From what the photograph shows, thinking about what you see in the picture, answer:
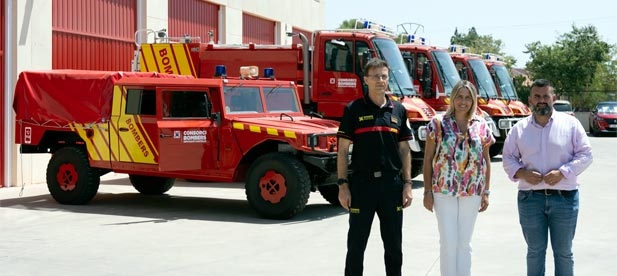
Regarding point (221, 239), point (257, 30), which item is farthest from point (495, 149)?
point (221, 239)

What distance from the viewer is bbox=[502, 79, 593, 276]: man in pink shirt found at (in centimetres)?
613

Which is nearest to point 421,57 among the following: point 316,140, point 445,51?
point 445,51

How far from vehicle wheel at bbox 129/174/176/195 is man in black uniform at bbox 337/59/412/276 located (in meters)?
8.65

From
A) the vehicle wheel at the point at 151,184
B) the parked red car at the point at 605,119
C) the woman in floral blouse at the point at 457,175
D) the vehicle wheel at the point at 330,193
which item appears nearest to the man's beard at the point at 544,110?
the woman in floral blouse at the point at 457,175

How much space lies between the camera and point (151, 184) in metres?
14.6

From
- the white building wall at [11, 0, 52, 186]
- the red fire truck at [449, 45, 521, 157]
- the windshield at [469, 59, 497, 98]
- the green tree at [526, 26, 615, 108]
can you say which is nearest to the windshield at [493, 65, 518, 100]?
the red fire truck at [449, 45, 521, 157]

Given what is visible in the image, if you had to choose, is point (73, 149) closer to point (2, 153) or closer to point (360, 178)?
point (2, 153)

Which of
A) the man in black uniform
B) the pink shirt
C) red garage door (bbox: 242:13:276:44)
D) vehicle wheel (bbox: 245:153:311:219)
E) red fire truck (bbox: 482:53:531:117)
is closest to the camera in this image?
the pink shirt

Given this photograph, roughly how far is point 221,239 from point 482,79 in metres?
14.0

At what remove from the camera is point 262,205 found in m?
11.5

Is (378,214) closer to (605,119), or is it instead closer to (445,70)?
(445,70)

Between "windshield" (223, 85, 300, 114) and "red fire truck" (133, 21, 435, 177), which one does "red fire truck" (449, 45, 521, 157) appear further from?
"windshield" (223, 85, 300, 114)

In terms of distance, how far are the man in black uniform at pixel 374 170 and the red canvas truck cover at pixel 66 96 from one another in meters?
7.17

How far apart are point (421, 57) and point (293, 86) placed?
19.8 feet
